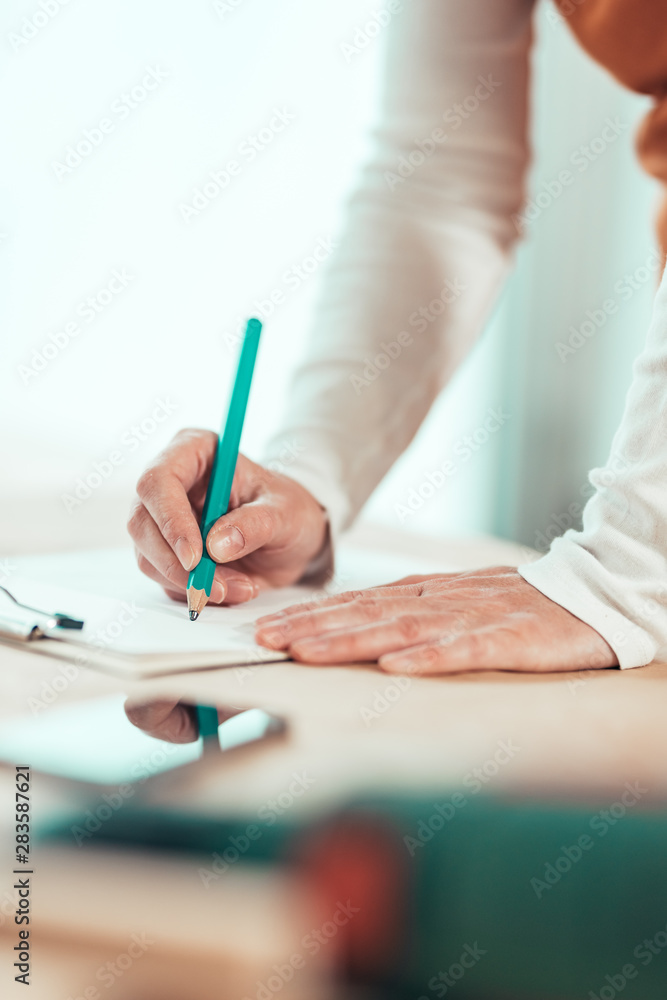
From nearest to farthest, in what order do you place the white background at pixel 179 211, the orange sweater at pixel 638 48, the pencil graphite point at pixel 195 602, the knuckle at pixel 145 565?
the pencil graphite point at pixel 195 602, the knuckle at pixel 145 565, the orange sweater at pixel 638 48, the white background at pixel 179 211

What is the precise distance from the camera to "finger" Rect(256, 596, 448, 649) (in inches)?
22.8

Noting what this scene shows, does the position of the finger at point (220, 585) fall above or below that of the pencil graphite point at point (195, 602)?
below

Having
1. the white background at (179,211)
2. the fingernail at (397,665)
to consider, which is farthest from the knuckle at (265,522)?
the white background at (179,211)

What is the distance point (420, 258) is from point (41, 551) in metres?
0.55

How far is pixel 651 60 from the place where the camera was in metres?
0.94

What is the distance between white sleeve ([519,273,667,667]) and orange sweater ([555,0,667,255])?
371mm

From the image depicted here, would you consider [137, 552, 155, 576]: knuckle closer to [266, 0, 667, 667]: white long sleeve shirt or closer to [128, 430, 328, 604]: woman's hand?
[128, 430, 328, 604]: woman's hand

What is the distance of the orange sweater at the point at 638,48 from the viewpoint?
35.9 inches

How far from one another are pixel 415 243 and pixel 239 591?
1.80 ft

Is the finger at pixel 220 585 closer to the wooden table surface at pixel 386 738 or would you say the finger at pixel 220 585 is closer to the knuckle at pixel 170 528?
the knuckle at pixel 170 528

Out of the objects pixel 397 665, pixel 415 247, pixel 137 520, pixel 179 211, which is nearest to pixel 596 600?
pixel 397 665

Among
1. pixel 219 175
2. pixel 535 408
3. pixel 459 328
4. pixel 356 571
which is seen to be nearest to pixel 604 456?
pixel 535 408

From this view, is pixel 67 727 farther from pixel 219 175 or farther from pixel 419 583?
pixel 219 175

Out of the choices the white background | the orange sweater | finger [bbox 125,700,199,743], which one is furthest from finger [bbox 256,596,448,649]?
the white background
